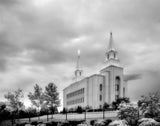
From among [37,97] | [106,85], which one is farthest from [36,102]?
[106,85]

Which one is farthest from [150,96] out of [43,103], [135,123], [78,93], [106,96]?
[78,93]

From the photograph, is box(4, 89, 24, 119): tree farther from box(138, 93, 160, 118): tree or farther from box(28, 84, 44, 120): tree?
box(138, 93, 160, 118): tree

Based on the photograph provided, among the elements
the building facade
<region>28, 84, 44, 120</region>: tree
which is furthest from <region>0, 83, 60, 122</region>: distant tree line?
the building facade

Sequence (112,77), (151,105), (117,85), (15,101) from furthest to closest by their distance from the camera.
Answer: (117,85) → (112,77) → (15,101) → (151,105)

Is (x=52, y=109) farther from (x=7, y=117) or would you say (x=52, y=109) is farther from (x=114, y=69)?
(x=114, y=69)

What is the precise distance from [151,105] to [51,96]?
101 feet

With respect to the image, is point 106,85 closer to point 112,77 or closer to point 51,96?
point 112,77

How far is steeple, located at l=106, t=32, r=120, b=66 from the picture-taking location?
247 feet

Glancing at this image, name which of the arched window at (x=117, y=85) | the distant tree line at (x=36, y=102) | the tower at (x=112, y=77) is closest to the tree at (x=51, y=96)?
the distant tree line at (x=36, y=102)

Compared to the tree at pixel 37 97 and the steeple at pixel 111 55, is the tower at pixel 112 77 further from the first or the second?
the tree at pixel 37 97

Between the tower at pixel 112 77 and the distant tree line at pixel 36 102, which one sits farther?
the tower at pixel 112 77

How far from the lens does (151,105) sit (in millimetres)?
23406

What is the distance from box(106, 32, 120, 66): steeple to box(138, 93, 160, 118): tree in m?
50.1

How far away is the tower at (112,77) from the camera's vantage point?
7064 centimetres
